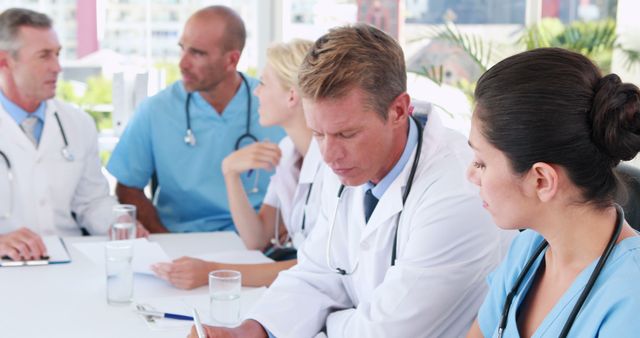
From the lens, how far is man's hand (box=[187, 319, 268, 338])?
1.65m

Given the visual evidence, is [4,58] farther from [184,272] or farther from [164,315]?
[164,315]

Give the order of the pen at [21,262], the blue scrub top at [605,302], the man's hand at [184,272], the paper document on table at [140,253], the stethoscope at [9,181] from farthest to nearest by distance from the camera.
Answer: the stethoscope at [9,181] < the pen at [21,262] < the paper document on table at [140,253] < the man's hand at [184,272] < the blue scrub top at [605,302]

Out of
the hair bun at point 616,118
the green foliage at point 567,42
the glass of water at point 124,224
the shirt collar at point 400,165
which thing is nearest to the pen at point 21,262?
the glass of water at point 124,224

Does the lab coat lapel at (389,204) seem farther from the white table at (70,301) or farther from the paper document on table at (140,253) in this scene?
the paper document on table at (140,253)

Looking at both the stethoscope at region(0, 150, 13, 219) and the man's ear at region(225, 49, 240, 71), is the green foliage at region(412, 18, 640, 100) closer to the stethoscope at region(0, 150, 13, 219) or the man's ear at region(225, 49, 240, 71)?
the man's ear at region(225, 49, 240, 71)

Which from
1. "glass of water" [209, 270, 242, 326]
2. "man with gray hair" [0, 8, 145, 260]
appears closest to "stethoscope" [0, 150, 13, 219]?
"man with gray hair" [0, 8, 145, 260]

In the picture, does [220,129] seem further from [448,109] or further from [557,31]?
[557,31]

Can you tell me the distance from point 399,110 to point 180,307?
2.23 feet

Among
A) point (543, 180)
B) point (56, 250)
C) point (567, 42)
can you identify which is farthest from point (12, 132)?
point (567, 42)

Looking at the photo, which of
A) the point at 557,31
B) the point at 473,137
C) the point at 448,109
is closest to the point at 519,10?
the point at 557,31

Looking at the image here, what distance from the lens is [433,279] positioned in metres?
1.58

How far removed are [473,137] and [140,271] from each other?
114cm

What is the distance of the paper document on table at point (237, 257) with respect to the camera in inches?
93.4

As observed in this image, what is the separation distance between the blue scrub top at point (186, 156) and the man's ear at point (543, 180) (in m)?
1.96
